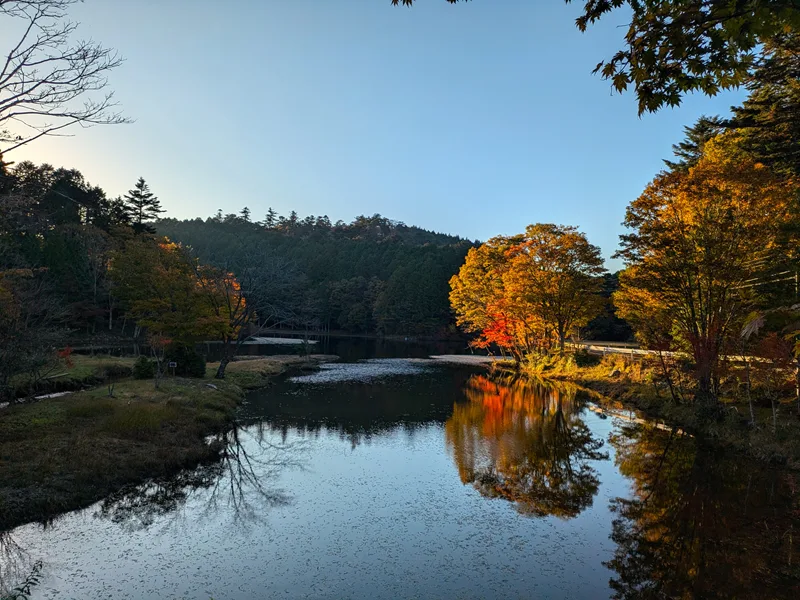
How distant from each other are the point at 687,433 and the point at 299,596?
18.3m

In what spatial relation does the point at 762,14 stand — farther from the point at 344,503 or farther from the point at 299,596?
the point at 344,503

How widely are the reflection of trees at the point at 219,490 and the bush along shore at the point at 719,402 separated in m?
15.9

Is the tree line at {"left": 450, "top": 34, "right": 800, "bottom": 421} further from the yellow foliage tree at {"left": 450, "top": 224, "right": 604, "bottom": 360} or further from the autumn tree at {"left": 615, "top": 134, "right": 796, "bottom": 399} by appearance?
the yellow foliage tree at {"left": 450, "top": 224, "right": 604, "bottom": 360}

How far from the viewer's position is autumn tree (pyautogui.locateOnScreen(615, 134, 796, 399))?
62.0ft

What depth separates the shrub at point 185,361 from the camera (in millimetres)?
29031

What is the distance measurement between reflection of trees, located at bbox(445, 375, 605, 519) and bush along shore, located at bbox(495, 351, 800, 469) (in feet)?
12.6

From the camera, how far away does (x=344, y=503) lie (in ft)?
→ 40.0

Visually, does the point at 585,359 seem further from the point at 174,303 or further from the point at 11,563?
the point at 11,563

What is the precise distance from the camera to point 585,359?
1566 inches

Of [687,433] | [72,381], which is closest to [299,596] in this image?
[687,433]

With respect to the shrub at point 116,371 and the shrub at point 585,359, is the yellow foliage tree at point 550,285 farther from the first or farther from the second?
the shrub at point 116,371

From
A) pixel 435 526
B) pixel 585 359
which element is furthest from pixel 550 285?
pixel 435 526

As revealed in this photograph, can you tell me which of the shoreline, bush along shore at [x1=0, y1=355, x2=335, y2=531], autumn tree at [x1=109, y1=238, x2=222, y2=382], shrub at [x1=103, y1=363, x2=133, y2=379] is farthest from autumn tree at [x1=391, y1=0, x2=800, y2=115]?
shrub at [x1=103, y1=363, x2=133, y2=379]

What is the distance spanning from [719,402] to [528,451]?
389 inches
